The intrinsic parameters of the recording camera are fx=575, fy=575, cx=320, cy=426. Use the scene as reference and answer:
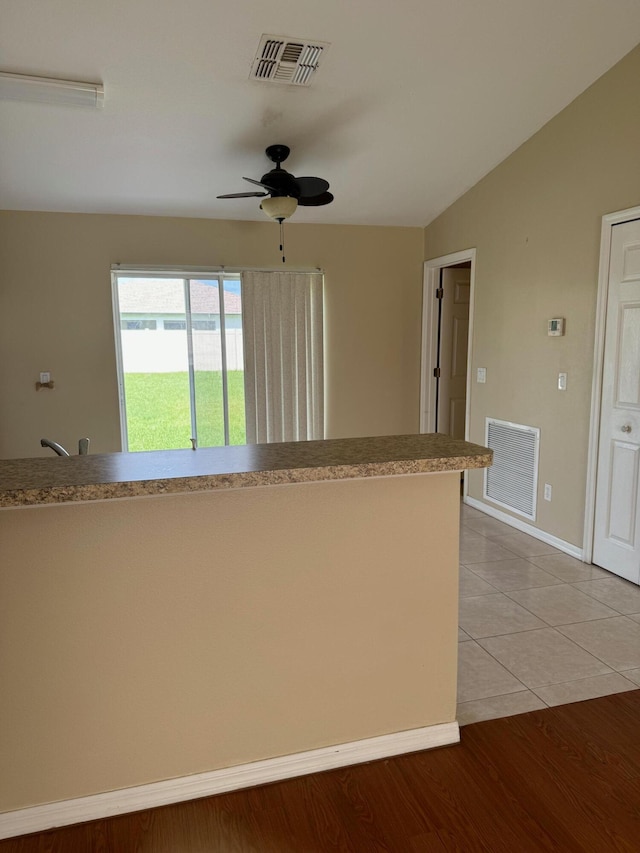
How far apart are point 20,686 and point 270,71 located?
2.95 meters

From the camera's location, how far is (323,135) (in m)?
3.65

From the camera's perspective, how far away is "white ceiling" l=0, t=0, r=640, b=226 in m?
2.61

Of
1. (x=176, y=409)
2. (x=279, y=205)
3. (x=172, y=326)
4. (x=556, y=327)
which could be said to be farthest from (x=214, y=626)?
(x=172, y=326)

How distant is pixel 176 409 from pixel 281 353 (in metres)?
1.03

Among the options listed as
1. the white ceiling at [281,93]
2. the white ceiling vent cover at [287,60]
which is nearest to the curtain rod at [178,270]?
the white ceiling at [281,93]

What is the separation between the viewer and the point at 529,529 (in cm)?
411

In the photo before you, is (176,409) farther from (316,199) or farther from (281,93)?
(281,93)

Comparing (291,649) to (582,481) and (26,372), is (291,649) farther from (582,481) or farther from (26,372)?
(26,372)

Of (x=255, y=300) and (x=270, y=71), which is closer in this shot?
(x=270, y=71)

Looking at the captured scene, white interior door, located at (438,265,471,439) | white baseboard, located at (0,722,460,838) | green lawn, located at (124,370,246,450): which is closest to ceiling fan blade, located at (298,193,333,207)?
green lawn, located at (124,370,246,450)

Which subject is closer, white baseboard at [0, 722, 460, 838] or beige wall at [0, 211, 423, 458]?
white baseboard at [0, 722, 460, 838]

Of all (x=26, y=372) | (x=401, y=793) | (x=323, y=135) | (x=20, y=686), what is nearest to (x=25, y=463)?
(x=20, y=686)

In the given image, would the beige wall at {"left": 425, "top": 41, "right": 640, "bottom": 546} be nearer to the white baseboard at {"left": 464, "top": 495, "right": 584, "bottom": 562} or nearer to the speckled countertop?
the white baseboard at {"left": 464, "top": 495, "right": 584, "bottom": 562}

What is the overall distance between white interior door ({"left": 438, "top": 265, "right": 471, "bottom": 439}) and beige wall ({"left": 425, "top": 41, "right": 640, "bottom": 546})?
73cm
